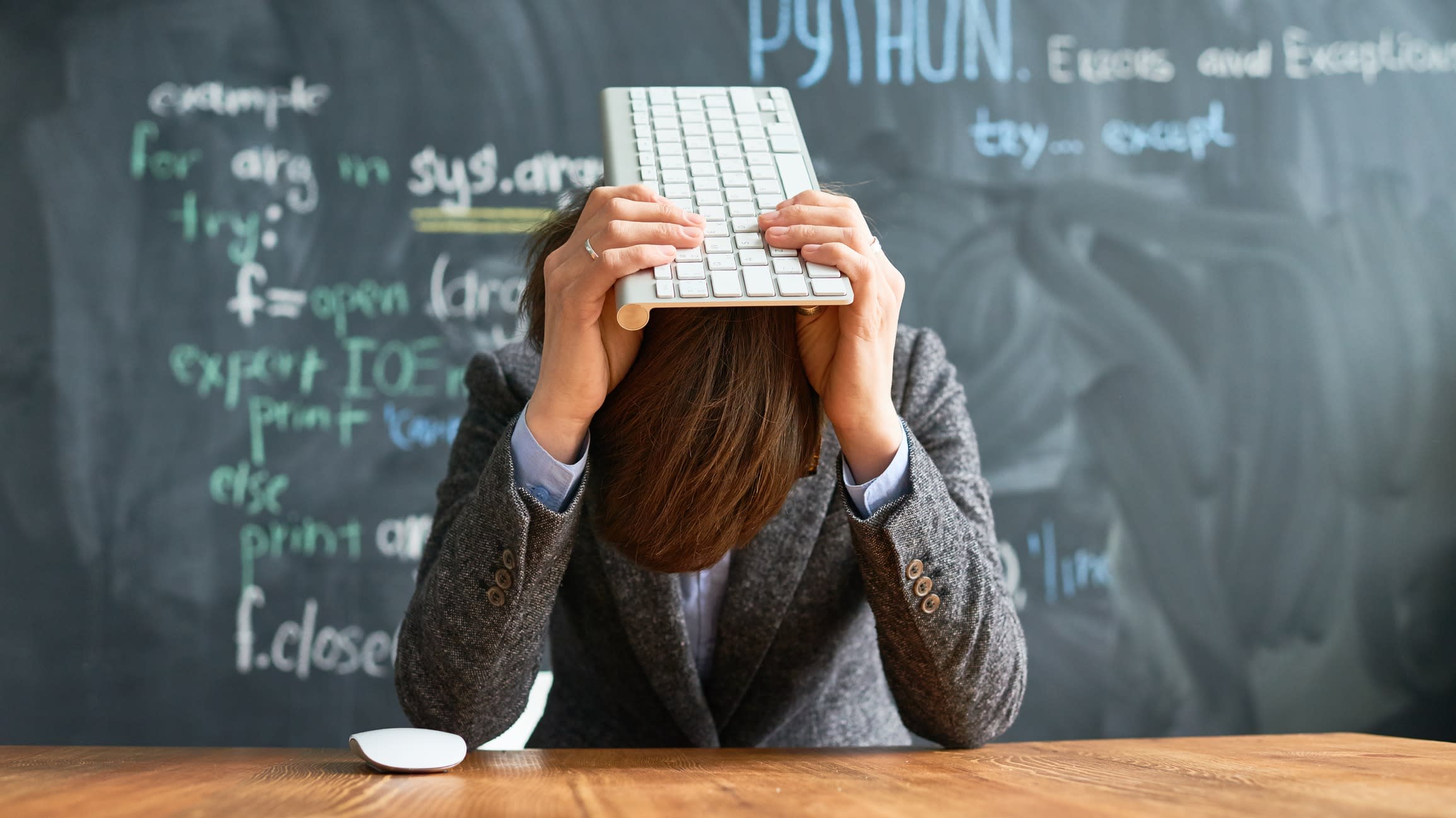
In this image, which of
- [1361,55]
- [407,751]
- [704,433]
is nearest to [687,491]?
[704,433]

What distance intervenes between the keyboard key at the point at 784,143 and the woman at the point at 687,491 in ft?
0.35

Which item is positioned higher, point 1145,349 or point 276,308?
point 276,308

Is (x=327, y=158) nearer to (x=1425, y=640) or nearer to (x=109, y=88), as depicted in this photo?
(x=109, y=88)

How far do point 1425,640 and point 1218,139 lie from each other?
1.02m

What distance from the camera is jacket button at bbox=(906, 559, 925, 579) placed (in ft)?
2.38

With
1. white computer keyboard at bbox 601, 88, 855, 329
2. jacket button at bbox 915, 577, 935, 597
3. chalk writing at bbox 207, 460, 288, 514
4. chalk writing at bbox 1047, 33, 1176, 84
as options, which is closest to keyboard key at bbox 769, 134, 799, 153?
white computer keyboard at bbox 601, 88, 855, 329

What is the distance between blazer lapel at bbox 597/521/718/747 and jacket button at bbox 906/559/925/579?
26 cm

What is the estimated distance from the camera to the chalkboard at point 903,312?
172 cm

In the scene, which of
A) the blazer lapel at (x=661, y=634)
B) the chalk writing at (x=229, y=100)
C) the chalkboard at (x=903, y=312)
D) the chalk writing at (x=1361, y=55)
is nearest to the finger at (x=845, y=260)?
the blazer lapel at (x=661, y=634)

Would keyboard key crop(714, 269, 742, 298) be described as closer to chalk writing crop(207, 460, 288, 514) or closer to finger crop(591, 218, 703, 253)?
finger crop(591, 218, 703, 253)

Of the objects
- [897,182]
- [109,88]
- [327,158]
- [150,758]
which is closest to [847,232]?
[150,758]

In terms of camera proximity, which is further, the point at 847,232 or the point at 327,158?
the point at 327,158

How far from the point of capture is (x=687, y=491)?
72 cm

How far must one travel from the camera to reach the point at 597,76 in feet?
5.86
